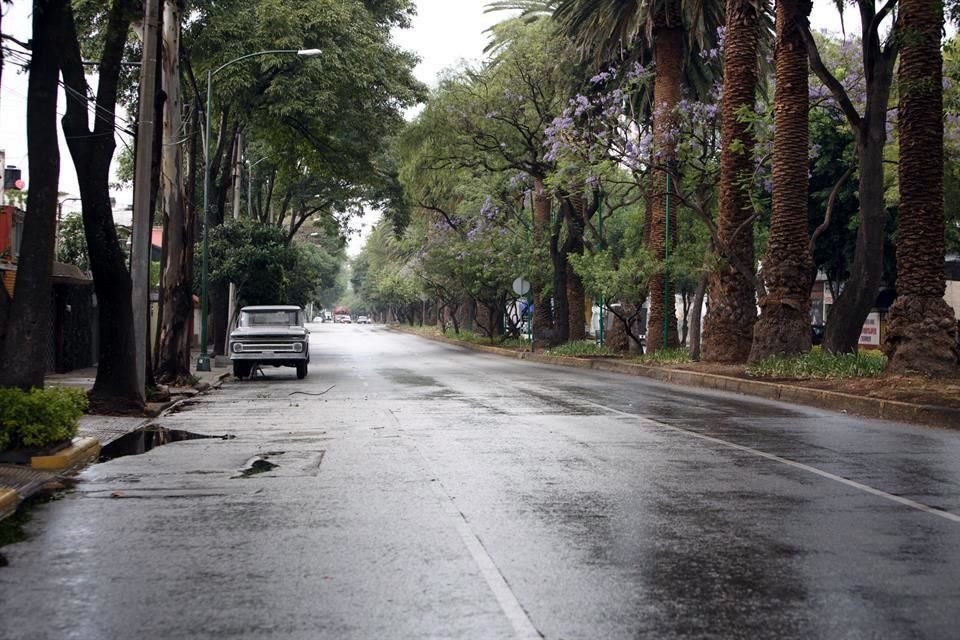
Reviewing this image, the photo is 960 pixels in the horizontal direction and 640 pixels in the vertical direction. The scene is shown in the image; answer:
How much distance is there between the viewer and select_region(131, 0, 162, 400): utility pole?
1858cm

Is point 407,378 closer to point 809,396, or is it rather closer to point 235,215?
point 809,396

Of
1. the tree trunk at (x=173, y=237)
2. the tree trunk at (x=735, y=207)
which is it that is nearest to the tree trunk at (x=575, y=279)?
the tree trunk at (x=735, y=207)

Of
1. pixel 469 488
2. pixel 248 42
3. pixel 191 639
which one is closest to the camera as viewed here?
pixel 191 639

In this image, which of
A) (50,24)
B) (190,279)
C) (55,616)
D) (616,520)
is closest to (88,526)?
(55,616)

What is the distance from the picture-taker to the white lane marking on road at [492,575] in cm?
526

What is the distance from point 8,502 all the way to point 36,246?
4.19 meters

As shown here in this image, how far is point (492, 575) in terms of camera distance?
632 cm

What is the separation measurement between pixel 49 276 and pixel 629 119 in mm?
28907

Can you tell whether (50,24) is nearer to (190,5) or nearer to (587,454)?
(587,454)

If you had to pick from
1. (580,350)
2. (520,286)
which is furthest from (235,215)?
(580,350)

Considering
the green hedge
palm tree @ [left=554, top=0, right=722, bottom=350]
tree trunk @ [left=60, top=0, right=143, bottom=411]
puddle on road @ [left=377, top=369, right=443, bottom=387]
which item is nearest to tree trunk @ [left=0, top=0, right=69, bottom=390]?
the green hedge

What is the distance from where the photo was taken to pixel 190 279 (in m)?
24.6

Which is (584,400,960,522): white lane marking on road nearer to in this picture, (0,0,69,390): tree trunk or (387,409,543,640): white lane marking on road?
(387,409,543,640): white lane marking on road

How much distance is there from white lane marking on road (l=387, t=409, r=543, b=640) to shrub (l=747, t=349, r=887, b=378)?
45.8 ft
